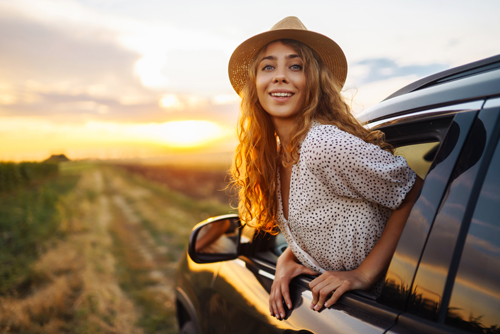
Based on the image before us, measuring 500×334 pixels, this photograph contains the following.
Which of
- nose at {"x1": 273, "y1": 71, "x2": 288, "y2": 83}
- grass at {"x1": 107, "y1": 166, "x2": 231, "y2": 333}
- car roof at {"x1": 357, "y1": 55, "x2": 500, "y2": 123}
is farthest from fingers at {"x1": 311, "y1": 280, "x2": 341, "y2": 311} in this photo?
grass at {"x1": 107, "y1": 166, "x2": 231, "y2": 333}

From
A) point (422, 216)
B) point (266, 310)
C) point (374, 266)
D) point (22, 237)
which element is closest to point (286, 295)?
point (266, 310)

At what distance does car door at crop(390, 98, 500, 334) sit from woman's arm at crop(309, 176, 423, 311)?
25 centimetres

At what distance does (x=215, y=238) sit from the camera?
236 cm

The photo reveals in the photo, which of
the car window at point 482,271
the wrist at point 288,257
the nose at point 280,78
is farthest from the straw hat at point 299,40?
the car window at point 482,271

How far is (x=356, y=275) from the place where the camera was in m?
1.23

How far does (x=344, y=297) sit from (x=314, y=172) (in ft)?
1.50

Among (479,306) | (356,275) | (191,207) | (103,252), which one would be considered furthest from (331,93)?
(191,207)

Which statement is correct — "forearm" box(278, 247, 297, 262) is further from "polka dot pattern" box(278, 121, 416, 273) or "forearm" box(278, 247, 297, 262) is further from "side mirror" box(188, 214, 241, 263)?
"side mirror" box(188, 214, 241, 263)

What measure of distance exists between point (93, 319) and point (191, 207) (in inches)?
359

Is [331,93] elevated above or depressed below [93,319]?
above

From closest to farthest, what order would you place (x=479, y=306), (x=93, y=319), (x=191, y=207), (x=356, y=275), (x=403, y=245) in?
(x=479, y=306) → (x=403, y=245) → (x=356, y=275) → (x=93, y=319) → (x=191, y=207)

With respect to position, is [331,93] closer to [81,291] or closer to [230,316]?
[230,316]

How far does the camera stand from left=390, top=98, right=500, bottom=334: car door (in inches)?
31.9

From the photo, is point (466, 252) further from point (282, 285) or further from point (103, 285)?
point (103, 285)
